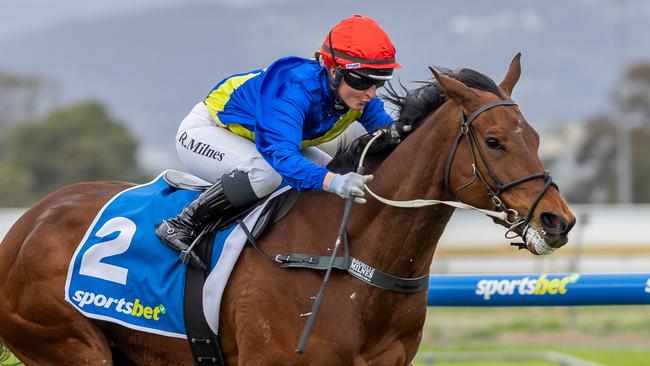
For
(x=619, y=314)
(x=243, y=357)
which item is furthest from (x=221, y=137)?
(x=619, y=314)

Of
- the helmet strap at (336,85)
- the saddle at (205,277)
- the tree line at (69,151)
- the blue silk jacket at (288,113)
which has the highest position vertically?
the helmet strap at (336,85)

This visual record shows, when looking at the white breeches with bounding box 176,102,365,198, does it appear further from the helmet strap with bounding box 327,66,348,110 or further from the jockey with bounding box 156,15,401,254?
the helmet strap with bounding box 327,66,348,110

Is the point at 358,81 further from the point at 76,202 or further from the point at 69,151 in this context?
the point at 69,151

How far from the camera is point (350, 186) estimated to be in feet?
16.2

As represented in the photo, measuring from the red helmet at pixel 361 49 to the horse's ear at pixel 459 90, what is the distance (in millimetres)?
320

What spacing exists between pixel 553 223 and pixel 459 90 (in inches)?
30.4

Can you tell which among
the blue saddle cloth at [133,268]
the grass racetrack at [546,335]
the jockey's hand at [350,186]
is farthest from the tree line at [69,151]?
the jockey's hand at [350,186]

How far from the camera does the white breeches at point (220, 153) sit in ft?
17.6

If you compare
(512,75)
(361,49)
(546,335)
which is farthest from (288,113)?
(546,335)

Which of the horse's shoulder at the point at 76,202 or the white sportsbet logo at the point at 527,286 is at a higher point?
the white sportsbet logo at the point at 527,286

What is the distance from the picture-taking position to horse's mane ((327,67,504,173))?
5137 mm

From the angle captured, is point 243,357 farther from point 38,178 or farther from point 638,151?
point 638,151

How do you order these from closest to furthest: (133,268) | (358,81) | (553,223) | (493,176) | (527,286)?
1. (553,223)
2. (493,176)
3. (358,81)
4. (133,268)
5. (527,286)

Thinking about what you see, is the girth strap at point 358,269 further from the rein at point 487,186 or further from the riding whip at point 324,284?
the rein at point 487,186
